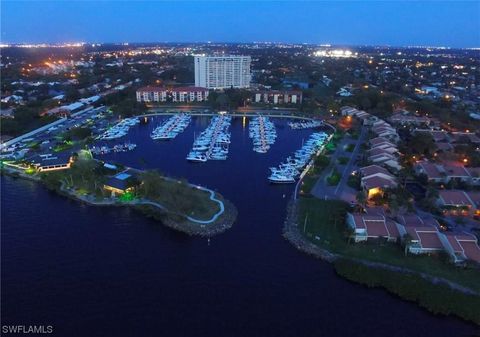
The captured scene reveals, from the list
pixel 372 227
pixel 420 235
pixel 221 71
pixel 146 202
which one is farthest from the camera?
pixel 221 71

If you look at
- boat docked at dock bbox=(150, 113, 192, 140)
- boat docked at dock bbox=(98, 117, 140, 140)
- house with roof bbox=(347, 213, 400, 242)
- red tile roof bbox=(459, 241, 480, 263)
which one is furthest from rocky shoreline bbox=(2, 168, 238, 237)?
boat docked at dock bbox=(150, 113, 192, 140)

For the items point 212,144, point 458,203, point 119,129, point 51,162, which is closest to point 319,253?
point 458,203

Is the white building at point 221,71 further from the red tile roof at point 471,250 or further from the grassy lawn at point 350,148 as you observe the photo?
the red tile roof at point 471,250

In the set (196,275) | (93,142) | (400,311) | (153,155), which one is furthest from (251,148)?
(400,311)

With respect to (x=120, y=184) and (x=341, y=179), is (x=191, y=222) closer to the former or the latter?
(x=120, y=184)

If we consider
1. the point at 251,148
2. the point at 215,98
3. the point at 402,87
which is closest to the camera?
the point at 251,148

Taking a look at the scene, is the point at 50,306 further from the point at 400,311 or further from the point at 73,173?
the point at 400,311
